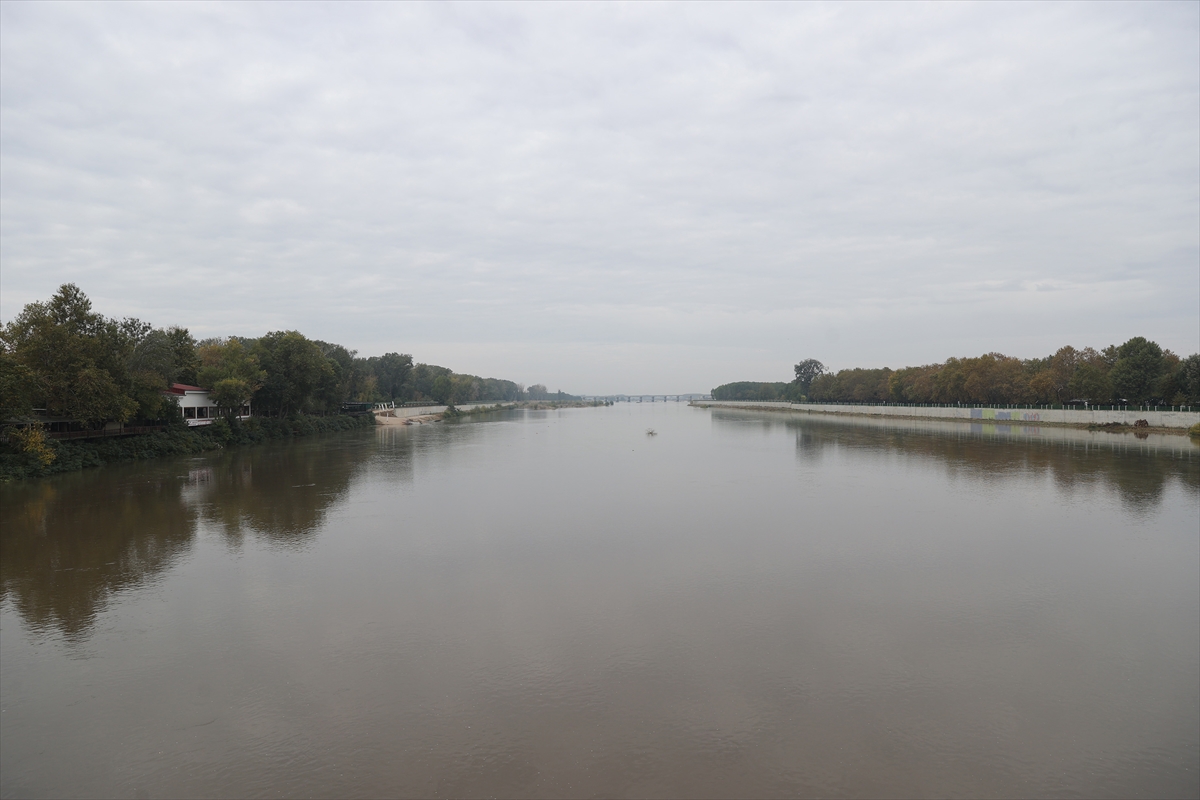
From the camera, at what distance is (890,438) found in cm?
4253

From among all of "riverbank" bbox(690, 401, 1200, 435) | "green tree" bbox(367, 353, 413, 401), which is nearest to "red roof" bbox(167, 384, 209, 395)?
"green tree" bbox(367, 353, 413, 401)

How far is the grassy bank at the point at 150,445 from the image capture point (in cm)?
2305

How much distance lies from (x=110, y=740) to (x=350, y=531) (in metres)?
8.86

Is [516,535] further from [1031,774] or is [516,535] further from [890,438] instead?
[890,438]

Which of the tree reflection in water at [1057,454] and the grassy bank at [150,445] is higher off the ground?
the grassy bank at [150,445]

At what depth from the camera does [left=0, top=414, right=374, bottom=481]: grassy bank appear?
75.6 feet

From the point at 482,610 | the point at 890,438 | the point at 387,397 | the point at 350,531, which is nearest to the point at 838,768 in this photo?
the point at 482,610

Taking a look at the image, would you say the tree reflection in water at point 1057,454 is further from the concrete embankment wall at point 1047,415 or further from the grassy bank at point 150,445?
the grassy bank at point 150,445

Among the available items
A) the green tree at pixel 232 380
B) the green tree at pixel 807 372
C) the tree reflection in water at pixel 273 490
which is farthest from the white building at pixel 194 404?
the green tree at pixel 807 372

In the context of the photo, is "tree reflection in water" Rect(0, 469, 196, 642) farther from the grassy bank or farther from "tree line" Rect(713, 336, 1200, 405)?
"tree line" Rect(713, 336, 1200, 405)

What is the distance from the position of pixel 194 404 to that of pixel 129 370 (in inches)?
312

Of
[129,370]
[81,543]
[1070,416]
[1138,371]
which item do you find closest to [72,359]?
[129,370]

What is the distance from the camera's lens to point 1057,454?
29781 millimetres

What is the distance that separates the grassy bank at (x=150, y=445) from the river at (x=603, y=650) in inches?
333
